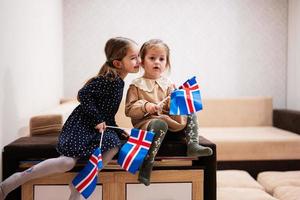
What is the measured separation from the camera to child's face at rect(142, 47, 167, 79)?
7.05 ft

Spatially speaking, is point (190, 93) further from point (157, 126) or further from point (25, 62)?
point (25, 62)

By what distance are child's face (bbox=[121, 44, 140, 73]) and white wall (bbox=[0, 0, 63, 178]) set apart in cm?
66

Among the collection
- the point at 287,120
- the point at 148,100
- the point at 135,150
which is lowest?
the point at 287,120

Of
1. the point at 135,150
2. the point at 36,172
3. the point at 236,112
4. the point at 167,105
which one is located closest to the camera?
the point at 36,172

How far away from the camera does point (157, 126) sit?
200 centimetres

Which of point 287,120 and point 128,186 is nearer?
point 128,186

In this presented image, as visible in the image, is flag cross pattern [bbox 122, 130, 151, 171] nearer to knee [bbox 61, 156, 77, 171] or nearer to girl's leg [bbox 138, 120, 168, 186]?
girl's leg [bbox 138, 120, 168, 186]

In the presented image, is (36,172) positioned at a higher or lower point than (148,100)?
lower

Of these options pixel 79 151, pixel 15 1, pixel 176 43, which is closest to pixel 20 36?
pixel 15 1

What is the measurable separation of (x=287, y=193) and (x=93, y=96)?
143 centimetres

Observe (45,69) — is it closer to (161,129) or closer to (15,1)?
(15,1)

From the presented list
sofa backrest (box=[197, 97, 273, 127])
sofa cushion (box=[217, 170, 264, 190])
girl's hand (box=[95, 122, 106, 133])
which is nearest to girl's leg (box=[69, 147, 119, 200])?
girl's hand (box=[95, 122, 106, 133])

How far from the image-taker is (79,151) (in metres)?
1.88

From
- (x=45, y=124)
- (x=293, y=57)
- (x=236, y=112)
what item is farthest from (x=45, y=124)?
(x=293, y=57)
